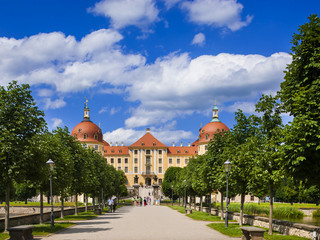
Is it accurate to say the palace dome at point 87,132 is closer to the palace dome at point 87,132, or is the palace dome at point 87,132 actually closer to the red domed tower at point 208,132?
the palace dome at point 87,132

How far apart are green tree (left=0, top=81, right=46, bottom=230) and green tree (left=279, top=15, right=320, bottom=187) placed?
11676mm

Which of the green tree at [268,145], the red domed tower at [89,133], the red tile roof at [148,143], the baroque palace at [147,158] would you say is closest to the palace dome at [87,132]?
the red domed tower at [89,133]

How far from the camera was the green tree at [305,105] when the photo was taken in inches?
505

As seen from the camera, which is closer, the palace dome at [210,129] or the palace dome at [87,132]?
the palace dome at [87,132]

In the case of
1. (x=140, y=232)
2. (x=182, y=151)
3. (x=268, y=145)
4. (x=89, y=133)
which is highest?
(x=89, y=133)

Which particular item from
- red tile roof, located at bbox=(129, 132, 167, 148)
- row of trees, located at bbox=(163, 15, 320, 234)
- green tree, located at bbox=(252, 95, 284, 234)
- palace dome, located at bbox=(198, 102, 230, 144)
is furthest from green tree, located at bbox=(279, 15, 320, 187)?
red tile roof, located at bbox=(129, 132, 167, 148)

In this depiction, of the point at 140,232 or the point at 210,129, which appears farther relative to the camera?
the point at 210,129

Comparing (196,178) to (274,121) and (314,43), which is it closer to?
(274,121)

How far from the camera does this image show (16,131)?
62.6ft

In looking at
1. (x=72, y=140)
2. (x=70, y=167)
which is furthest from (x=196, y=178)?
(x=70, y=167)

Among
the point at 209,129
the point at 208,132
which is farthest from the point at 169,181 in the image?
the point at 209,129

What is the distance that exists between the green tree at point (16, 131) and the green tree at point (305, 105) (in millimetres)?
11676

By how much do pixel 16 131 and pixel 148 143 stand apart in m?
A: 109

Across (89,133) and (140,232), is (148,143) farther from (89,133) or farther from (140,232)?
(140,232)
